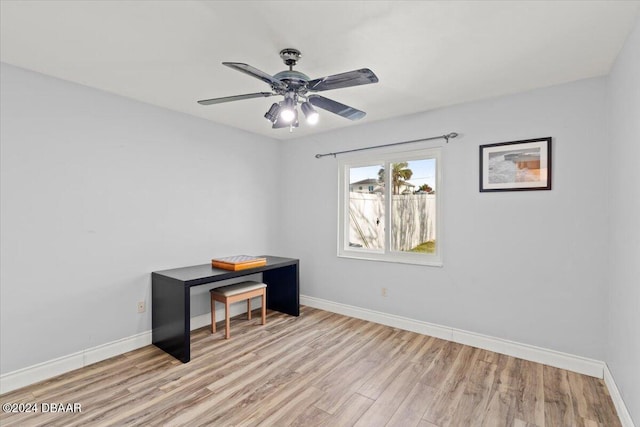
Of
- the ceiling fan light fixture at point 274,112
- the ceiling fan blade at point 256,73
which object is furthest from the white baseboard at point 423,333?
the ceiling fan blade at point 256,73

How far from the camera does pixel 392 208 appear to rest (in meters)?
3.74

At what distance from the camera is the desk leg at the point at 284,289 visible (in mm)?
3963

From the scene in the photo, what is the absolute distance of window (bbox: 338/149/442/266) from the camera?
344 centimetres

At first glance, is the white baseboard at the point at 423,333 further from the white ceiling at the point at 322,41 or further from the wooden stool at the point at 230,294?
the white ceiling at the point at 322,41

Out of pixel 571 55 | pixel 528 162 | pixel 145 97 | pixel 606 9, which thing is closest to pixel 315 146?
pixel 145 97

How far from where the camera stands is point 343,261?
4059mm

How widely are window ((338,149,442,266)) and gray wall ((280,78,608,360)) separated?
129 millimetres

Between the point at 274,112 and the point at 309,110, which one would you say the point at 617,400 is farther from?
the point at 274,112

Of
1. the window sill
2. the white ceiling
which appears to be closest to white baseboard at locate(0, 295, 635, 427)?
the window sill

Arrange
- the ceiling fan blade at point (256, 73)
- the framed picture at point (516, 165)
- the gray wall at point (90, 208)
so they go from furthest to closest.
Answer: the framed picture at point (516, 165) < the gray wall at point (90, 208) < the ceiling fan blade at point (256, 73)

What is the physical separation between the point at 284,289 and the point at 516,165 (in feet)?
9.45

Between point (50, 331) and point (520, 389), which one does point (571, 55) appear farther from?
point (50, 331)

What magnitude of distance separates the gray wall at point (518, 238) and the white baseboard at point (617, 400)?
21 cm

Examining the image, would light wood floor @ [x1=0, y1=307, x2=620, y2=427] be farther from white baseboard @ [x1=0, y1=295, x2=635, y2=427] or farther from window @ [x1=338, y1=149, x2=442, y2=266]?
window @ [x1=338, y1=149, x2=442, y2=266]
